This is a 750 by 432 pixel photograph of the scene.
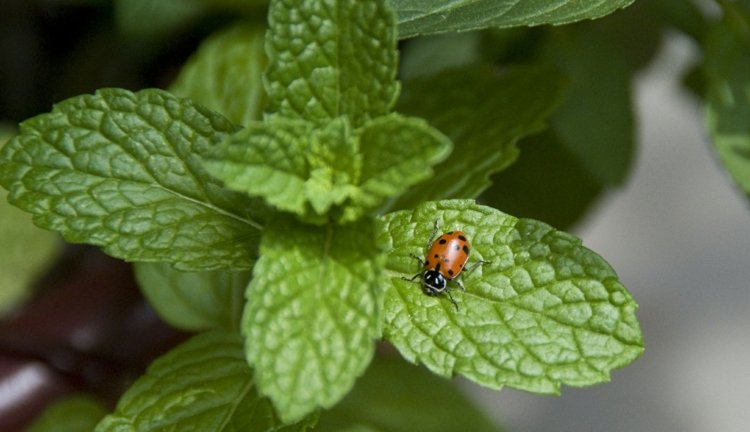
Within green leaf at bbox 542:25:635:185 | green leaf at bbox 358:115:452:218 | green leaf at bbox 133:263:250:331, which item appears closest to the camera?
Answer: green leaf at bbox 358:115:452:218

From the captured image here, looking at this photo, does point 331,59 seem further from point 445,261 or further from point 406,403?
point 406,403

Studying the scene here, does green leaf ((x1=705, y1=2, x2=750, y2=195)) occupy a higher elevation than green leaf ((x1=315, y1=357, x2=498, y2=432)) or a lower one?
higher

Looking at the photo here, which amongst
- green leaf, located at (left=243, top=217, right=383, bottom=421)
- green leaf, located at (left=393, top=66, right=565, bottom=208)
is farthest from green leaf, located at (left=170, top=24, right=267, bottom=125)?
green leaf, located at (left=243, top=217, right=383, bottom=421)

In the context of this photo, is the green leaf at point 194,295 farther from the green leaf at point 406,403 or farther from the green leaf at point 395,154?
the green leaf at point 395,154

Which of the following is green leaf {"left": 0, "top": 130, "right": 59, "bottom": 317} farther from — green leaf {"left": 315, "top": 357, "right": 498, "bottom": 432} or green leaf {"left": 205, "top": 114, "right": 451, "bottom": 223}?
green leaf {"left": 205, "top": 114, "right": 451, "bottom": 223}

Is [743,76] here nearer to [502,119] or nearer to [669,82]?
[502,119]

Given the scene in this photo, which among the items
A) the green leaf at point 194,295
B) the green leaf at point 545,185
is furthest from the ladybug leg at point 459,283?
the green leaf at point 545,185

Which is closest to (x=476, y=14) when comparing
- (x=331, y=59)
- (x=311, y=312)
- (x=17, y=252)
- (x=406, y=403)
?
(x=331, y=59)

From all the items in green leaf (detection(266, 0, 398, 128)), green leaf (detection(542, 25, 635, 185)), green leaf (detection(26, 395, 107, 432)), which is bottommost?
green leaf (detection(26, 395, 107, 432))

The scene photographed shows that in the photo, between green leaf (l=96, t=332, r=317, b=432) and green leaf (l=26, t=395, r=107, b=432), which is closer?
green leaf (l=96, t=332, r=317, b=432)
